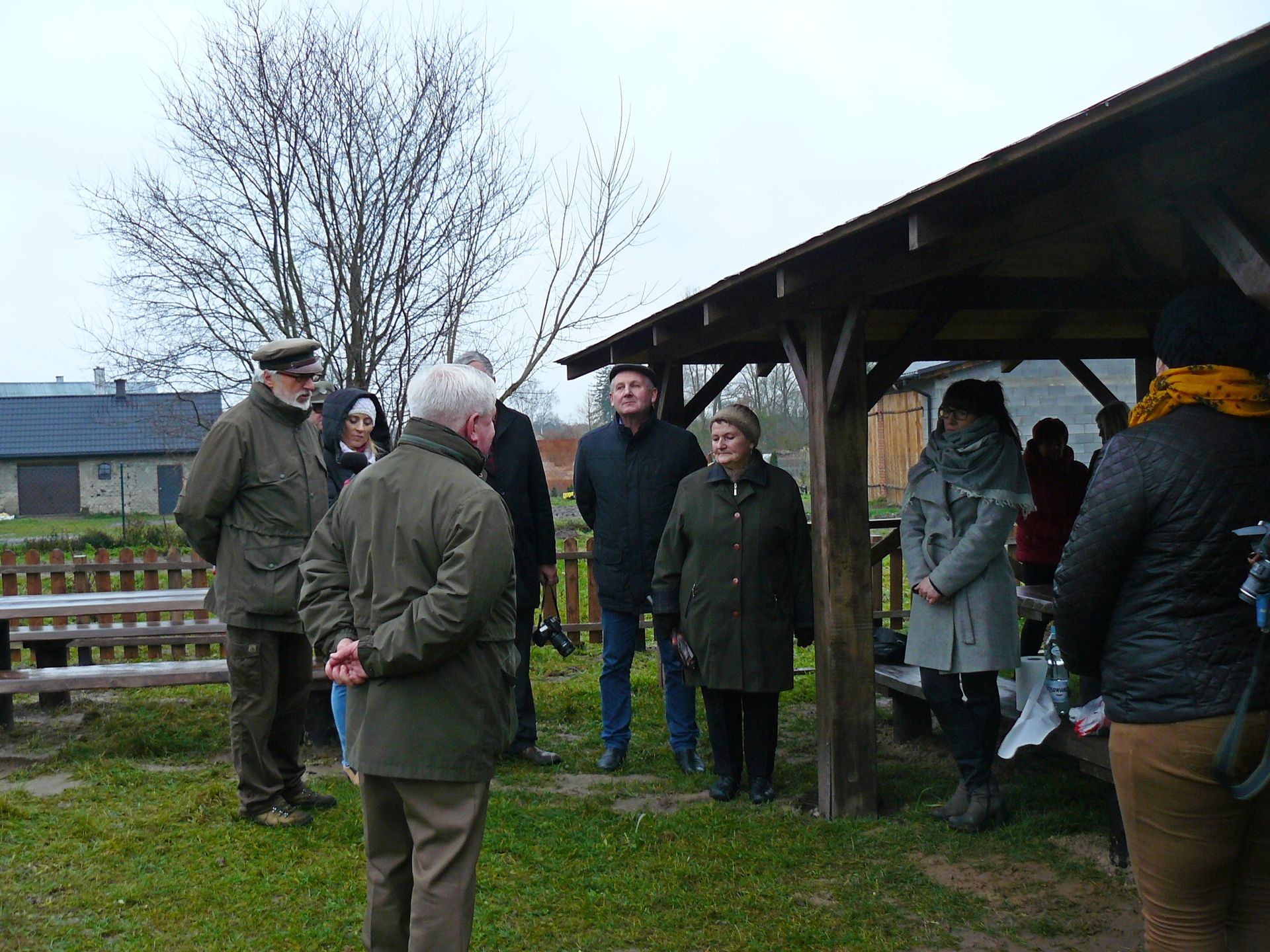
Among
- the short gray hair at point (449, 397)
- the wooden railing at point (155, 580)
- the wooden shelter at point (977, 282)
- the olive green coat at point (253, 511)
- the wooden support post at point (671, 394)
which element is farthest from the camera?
the wooden railing at point (155, 580)

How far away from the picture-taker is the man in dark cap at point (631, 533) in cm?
616

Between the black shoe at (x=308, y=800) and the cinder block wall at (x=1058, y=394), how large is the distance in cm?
1892

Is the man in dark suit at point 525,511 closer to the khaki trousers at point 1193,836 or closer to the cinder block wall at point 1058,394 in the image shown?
the khaki trousers at point 1193,836

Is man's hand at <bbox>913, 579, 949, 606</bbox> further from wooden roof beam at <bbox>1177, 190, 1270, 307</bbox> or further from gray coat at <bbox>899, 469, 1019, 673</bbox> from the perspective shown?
wooden roof beam at <bbox>1177, 190, 1270, 307</bbox>

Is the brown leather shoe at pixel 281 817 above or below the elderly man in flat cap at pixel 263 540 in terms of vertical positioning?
below

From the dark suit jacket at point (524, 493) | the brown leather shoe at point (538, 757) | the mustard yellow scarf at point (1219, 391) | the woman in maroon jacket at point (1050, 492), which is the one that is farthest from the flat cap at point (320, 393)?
the woman in maroon jacket at point (1050, 492)

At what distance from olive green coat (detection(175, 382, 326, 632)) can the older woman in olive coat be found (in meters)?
1.79

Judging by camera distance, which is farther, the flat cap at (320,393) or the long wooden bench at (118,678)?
the long wooden bench at (118,678)

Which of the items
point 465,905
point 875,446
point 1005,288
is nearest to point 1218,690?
point 465,905

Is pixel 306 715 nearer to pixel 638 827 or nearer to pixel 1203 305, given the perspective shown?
pixel 638 827

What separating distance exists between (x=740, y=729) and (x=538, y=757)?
129cm

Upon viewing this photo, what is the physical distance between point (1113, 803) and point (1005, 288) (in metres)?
2.68

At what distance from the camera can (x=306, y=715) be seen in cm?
675

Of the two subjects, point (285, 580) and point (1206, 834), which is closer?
point (1206, 834)
